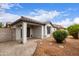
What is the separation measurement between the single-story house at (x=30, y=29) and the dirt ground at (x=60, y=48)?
0.67 ft

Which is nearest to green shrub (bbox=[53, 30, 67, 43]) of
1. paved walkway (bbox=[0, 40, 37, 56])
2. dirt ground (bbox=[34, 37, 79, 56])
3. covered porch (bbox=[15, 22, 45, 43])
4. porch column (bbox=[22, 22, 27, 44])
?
dirt ground (bbox=[34, 37, 79, 56])

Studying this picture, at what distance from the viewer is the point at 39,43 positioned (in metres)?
3.07

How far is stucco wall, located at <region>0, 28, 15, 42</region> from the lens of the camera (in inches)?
121

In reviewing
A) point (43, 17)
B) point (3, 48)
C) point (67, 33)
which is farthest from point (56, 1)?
point (3, 48)

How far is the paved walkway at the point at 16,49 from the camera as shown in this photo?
3002 mm

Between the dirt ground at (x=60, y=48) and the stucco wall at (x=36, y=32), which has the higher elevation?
the stucco wall at (x=36, y=32)

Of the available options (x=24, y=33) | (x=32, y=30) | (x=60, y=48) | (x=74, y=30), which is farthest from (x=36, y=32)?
(x=74, y=30)

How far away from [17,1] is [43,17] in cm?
54

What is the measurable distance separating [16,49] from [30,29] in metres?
0.43

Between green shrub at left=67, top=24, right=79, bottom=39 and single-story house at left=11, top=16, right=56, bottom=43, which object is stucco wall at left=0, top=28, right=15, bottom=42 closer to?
single-story house at left=11, top=16, right=56, bottom=43

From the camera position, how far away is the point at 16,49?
9.93 ft

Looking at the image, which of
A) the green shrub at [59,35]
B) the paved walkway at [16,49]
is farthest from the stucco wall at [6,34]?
the green shrub at [59,35]

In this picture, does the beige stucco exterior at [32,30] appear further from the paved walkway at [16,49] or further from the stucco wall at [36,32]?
the paved walkway at [16,49]

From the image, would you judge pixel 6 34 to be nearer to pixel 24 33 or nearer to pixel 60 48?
pixel 24 33
